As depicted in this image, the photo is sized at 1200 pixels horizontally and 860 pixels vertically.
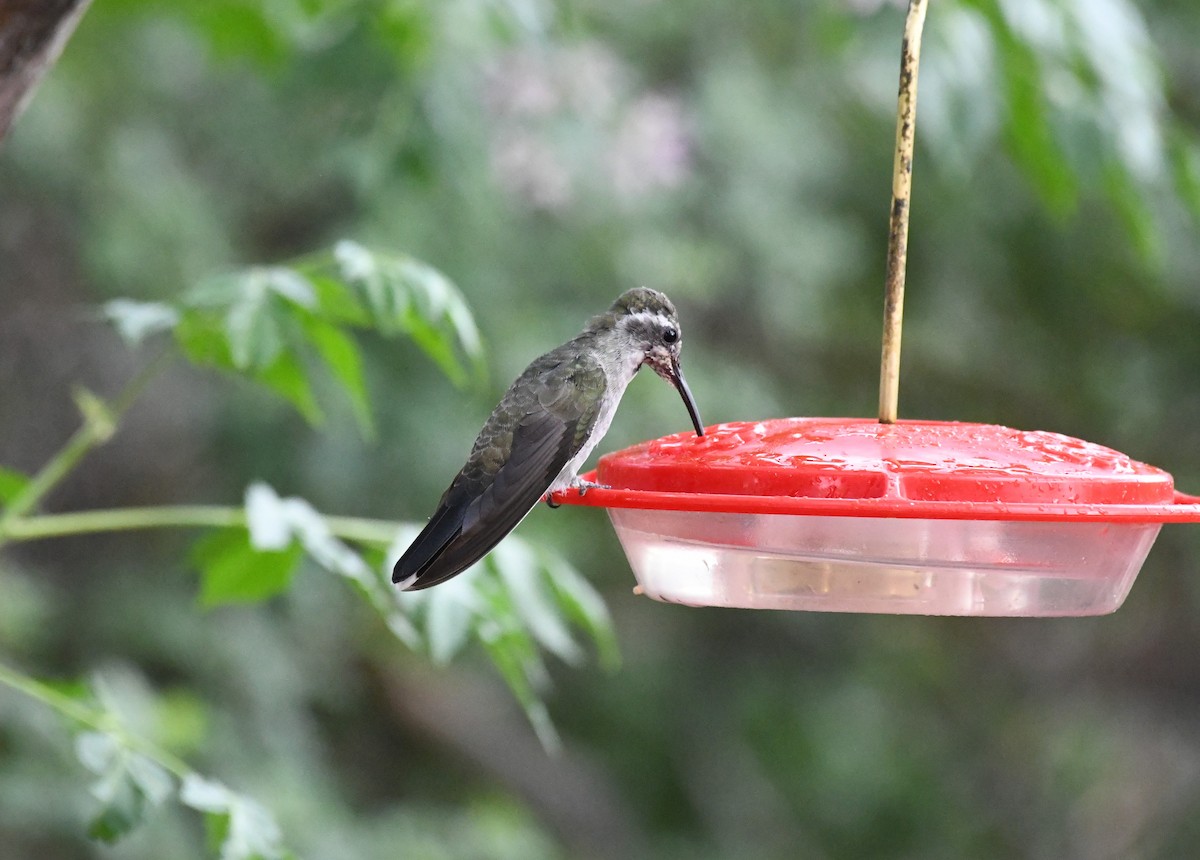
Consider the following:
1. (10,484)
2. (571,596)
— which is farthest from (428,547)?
(10,484)

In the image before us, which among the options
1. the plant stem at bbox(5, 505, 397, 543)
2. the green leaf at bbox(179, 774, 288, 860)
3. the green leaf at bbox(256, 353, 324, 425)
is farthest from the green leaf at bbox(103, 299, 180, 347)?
the green leaf at bbox(179, 774, 288, 860)

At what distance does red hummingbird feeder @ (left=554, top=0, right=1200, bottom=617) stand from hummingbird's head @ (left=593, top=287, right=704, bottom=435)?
0.58 m

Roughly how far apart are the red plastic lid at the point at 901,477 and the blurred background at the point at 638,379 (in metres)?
1.40

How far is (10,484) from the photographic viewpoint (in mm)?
2436

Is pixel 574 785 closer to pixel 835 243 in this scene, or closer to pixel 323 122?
pixel 835 243

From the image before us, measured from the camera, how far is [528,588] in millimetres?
2604

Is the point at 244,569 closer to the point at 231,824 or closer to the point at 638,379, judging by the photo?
the point at 231,824

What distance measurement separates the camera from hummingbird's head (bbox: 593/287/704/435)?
2.63 meters

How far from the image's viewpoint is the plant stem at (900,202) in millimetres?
1911

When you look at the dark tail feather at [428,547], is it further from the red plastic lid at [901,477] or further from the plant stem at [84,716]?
the plant stem at [84,716]

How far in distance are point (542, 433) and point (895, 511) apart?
793mm

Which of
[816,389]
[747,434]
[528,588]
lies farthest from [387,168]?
[816,389]

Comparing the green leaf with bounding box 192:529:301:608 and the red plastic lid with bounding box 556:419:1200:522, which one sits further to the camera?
the green leaf with bounding box 192:529:301:608

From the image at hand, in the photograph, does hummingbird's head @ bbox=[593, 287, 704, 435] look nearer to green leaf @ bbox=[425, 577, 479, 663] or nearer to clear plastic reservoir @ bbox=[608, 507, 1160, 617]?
green leaf @ bbox=[425, 577, 479, 663]
